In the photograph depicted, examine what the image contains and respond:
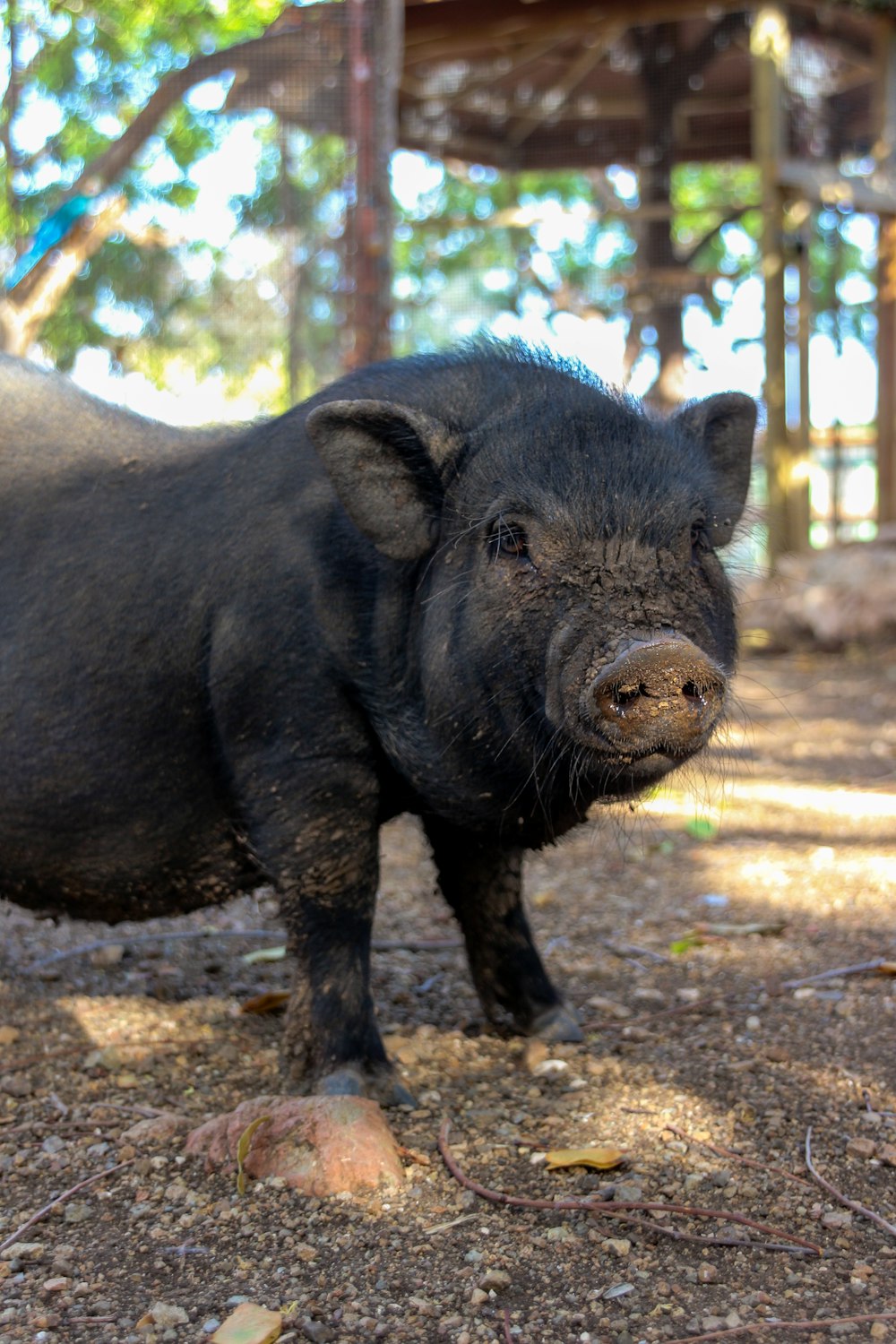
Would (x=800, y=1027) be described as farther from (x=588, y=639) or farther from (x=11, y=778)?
(x=11, y=778)

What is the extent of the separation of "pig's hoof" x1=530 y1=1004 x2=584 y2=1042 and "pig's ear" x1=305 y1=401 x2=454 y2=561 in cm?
135

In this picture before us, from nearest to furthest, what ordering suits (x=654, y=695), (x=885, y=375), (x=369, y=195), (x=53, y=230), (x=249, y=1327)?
(x=249, y=1327)
(x=654, y=695)
(x=369, y=195)
(x=53, y=230)
(x=885, y=375)

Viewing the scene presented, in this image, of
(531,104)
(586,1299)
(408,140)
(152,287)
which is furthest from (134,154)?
(586,1299)

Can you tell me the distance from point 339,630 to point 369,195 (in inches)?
177

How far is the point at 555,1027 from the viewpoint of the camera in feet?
11.3

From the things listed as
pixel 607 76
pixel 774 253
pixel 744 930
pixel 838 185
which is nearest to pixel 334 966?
pixel 744 930

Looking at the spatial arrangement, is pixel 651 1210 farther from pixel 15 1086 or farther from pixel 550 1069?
pixel 15 1086

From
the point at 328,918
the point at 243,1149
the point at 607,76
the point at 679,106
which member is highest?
the point at 607,76

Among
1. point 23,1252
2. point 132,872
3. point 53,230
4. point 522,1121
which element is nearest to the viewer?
point 23,1252

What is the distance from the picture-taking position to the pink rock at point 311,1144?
2578 mm

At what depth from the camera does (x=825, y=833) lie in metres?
5.36

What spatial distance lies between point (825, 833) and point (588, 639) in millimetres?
3299

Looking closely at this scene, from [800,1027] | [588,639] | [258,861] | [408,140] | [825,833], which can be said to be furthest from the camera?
[408,140]

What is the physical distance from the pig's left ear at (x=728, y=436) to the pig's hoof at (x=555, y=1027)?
4.36 feet
